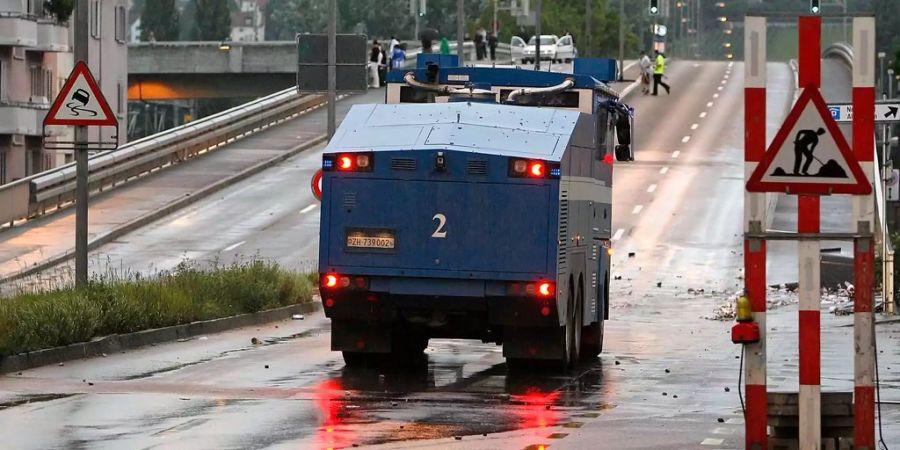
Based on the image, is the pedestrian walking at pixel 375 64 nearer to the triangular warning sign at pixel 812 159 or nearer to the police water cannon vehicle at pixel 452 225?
the police water cannon vehicle at pixel 452 225

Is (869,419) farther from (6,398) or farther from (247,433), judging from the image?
(6,398)

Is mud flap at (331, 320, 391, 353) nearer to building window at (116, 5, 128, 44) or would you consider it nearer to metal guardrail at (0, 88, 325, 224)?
metal guardrail at (0, 88, 325, 224)

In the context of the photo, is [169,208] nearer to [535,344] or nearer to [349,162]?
[535,344]

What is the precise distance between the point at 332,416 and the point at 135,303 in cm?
771

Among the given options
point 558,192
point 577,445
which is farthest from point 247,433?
point 558,192

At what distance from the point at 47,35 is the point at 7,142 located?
4.62 meters

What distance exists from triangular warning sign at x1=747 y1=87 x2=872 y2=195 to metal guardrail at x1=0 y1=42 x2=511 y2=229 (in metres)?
36.6

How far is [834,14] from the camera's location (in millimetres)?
11320

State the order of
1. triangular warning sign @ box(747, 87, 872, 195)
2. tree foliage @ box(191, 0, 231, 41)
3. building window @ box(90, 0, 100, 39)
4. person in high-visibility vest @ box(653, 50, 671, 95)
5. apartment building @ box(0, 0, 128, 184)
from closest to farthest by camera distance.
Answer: triangular warning sign @ box(747, 87, 872, 195), apartment building @ box(0, 0, 128, 184), person in high-visibility vest @ box(653, 50, 671, 95), building window @ box(90, 0, 100, 39), tree foliage @ box(191, 0, 231, 41)

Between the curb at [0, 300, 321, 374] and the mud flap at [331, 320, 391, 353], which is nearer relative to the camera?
the curb at [0, 300, 321, 374]

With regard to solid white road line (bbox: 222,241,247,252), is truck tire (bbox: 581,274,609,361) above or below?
above

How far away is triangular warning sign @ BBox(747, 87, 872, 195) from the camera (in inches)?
441

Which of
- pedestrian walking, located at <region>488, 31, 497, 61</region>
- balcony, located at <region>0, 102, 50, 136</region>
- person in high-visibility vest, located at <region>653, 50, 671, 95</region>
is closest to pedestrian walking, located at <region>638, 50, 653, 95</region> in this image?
person in high-visibility vest, located at <region>653, 50, 671, 95</region>

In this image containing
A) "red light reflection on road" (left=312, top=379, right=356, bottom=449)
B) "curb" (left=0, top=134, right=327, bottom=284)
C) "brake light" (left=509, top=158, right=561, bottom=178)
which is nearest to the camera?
"red light reflection on road" (left=312, top=379, right=356, bottom=449)
